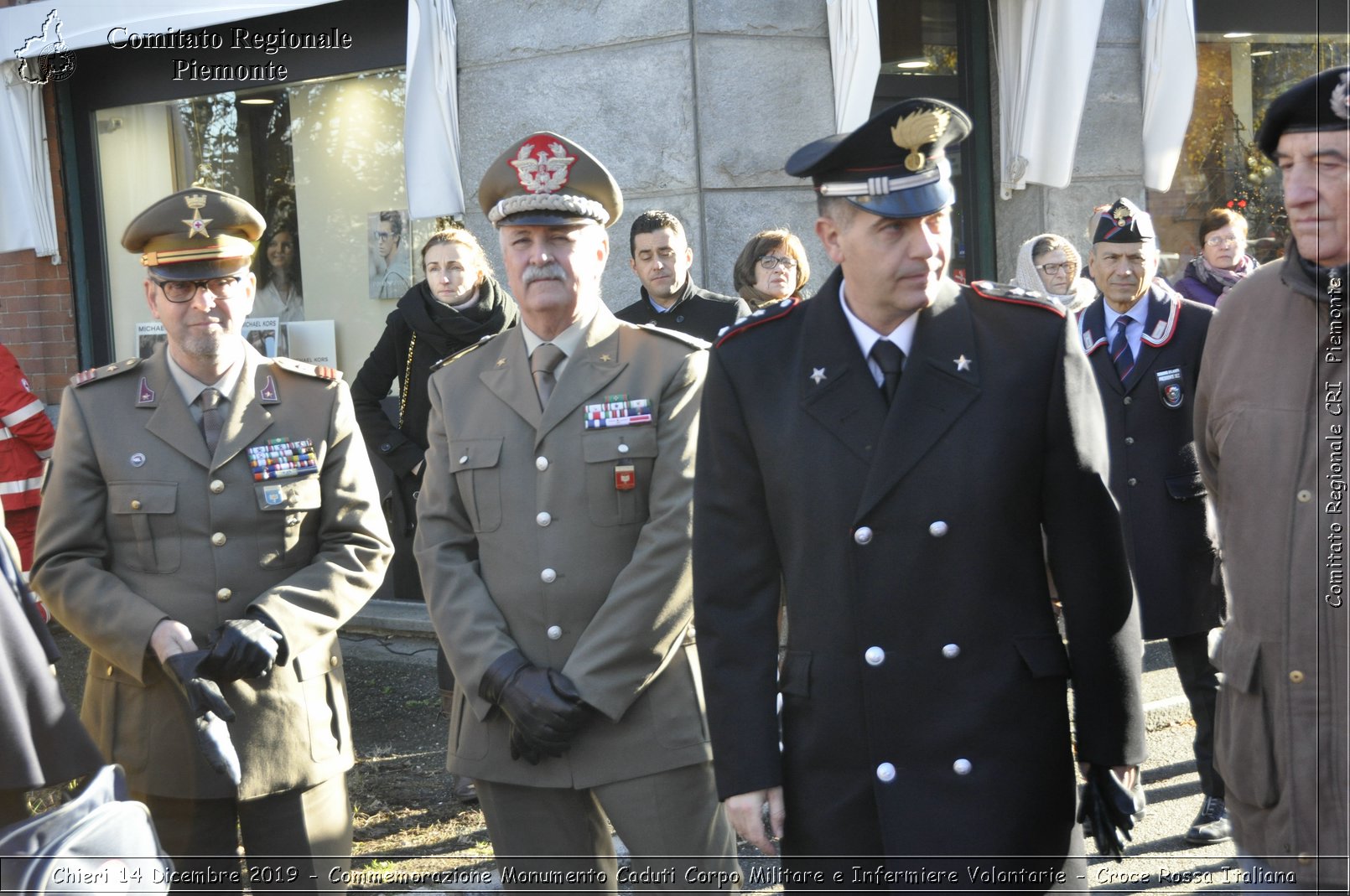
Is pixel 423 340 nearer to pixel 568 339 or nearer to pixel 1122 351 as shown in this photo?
pixel 568 339

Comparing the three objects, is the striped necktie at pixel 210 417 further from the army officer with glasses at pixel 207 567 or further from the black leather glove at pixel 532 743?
the black leather glove at pixel 532 743

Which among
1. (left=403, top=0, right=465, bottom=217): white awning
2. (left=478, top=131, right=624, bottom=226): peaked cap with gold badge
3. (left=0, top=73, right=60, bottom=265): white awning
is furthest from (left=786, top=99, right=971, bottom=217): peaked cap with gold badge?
(left=0, top=73, right=60, bottom=265): white awning

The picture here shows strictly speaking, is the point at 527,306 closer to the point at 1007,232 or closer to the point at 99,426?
the point at 99,426

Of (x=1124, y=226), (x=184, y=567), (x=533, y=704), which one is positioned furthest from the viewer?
(x=1124, y=226)

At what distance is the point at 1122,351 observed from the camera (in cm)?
538

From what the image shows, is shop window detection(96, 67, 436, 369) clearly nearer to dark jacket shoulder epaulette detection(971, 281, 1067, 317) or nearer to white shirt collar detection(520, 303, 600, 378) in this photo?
white shirt collar detection(520, 303, 600, 378)

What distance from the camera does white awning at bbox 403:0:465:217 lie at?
780cm

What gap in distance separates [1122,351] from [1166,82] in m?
3.64

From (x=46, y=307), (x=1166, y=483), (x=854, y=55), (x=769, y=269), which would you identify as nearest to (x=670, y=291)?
(x=769, y=269)

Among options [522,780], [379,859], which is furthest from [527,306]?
[379,859]

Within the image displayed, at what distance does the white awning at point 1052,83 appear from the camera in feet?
26.2

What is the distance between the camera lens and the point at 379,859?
5.05 metres

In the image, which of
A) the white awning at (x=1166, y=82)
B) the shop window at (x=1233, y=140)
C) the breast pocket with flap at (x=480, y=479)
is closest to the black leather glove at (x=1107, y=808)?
the breast pocket with flap at (x=480, y=479)

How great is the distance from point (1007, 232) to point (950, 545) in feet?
20.7
